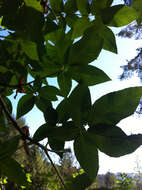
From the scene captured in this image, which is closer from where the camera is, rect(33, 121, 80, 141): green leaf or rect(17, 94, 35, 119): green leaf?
rect(33, 121, 80, 141): green leaf

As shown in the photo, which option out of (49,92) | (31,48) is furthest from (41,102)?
(31,48)

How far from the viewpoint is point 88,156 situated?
251mm

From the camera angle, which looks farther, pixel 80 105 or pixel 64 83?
pixel 64 83

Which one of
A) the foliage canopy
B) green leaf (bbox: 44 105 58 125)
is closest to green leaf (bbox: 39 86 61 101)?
the foliage canopy

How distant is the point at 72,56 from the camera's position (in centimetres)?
29

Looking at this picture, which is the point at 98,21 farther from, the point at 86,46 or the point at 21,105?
the point at 21,105

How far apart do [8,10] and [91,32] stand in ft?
0.52

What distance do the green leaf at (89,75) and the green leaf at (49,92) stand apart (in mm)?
91

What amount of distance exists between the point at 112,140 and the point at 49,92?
211 millimetres

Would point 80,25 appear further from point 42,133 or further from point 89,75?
point 42,133

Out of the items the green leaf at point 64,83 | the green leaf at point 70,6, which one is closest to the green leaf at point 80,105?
the green leaf at point 64,83

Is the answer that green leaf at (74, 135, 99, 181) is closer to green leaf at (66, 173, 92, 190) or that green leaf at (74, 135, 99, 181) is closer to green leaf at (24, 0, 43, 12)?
green leaf at (66, 173, 92, 190)

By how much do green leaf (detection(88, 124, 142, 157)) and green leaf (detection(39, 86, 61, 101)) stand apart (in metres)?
0.18

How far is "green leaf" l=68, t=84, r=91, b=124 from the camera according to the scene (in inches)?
9.7
